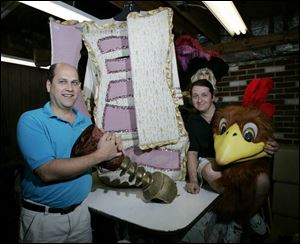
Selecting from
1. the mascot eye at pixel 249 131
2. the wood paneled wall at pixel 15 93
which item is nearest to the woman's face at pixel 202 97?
the mascot eye at pixel 249 131

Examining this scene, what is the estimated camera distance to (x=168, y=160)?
1.60 m

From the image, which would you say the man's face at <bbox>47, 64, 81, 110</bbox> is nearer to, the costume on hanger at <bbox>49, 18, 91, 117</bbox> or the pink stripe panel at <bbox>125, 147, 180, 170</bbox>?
the costume on hanger at <bbox>49, 18, 91, 117</bbox>

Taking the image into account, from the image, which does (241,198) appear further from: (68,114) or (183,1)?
(183,1)

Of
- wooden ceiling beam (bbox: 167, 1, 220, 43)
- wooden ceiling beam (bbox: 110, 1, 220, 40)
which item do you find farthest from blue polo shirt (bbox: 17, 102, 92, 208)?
wooden ceiling beam (bbox: 167, 1, 220, 43)

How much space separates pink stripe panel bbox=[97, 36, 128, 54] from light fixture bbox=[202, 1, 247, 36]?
98cm

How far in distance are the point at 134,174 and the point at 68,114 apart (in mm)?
508

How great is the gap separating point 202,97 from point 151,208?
2.82 ft

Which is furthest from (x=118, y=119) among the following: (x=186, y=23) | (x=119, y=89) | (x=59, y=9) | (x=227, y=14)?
(x=186, y=23)

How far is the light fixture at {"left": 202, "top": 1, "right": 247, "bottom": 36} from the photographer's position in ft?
7.18

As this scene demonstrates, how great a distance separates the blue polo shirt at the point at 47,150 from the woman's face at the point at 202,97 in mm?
833

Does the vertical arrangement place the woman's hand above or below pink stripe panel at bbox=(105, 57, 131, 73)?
below

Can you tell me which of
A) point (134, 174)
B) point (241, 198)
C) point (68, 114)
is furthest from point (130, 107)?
point (241, 198)

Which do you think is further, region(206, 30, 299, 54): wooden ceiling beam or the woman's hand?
region(206, 30, 299, 54): wooden ceiling beam

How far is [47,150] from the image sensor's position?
3.88 ft
